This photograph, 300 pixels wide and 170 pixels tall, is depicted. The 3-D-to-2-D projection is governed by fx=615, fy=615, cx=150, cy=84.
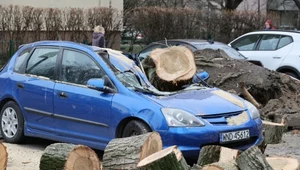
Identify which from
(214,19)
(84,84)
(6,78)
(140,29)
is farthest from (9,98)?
(214,19)

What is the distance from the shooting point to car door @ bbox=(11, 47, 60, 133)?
861 cm

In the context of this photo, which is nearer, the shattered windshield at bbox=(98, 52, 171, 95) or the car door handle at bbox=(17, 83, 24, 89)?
the shattered windshield at bbox=(98, 52, 171, 95)

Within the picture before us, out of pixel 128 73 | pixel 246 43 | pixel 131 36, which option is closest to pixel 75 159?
pixel 128 73

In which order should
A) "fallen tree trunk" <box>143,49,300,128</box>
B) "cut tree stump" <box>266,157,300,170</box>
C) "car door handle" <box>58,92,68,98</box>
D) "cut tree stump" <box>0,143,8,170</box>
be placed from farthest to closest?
"fallen tree trunk" <box>143,49,300,128</box>
"car door handle" <box>58,92,68,98</box>
"cut tree stump" <box>0,143,8,170</box>
"cut tree stump" <box>266,157,300,170</box>

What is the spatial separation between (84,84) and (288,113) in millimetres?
4252

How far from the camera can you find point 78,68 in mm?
8500

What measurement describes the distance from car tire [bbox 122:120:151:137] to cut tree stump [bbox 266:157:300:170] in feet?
5.33

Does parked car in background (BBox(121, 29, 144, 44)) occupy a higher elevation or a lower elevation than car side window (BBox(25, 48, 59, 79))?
lower

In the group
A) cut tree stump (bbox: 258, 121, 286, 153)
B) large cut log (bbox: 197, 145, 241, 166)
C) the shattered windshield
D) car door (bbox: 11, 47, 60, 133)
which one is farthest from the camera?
cut tree stump (bbox: 258, 121, 286, 153)

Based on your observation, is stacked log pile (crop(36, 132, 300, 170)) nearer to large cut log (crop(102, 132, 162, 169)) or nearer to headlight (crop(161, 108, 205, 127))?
large cut log (crop(102, 132, 162, 169))

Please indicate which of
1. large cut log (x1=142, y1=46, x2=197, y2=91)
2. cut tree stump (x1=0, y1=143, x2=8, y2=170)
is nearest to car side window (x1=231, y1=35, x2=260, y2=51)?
large cut log (x1=142, y1=46, x2=197, y2=91)

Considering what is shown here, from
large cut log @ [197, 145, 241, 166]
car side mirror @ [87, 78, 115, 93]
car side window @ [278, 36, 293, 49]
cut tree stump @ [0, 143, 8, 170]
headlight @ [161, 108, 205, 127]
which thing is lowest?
cut tree stump @ [0, 143, 8, 170]

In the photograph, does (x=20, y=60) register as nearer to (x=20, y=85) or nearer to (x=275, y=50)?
(x=20, y=85)

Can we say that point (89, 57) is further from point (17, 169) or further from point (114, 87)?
point (17, 169)
